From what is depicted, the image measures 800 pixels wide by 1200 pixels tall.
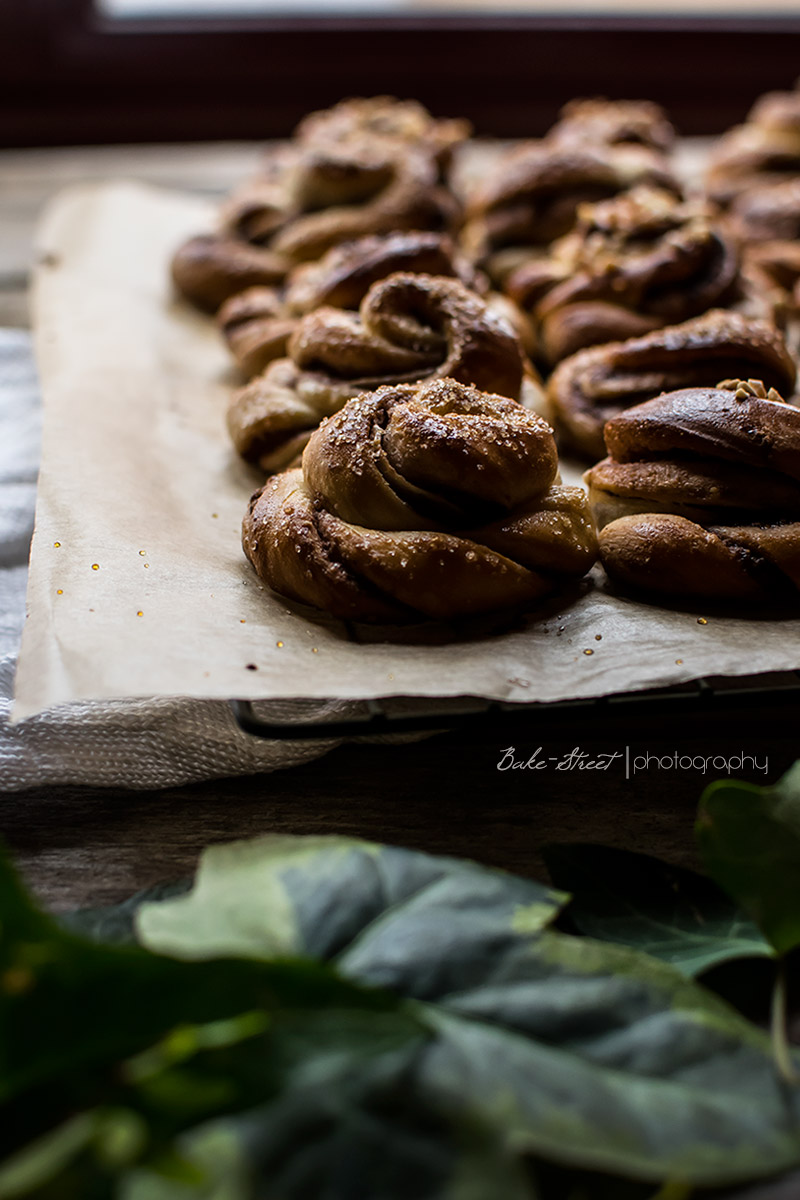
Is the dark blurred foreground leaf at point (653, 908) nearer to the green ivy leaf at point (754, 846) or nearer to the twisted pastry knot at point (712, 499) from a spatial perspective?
the green ivy leaf at point (754, 846)

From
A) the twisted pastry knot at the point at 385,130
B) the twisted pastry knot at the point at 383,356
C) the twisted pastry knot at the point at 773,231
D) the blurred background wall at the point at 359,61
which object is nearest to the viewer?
the twisted pastry knot at the point at 383,356

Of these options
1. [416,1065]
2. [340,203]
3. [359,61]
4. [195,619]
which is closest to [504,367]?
[195,619]

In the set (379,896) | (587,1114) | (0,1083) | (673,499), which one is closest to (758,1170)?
(587,1114)

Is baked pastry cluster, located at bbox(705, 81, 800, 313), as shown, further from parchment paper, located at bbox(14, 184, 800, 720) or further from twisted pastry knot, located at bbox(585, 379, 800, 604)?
parchment paper, located at bbox(14, 184, 800, 720)

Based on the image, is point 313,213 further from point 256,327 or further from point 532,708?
point 532,708

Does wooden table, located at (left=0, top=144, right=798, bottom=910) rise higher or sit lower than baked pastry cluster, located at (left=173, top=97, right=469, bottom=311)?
lower

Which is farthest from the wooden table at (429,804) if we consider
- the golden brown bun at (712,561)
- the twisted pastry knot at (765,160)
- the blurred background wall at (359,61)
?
the blurred background wall at (359,61)

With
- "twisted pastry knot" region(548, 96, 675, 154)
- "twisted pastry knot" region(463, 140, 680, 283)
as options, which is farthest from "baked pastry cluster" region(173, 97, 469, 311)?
"twisted pastry knot" region(548, 96, 675, 154)
